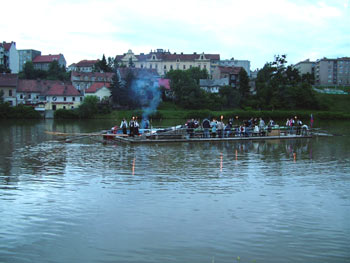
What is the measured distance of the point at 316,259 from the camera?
8.38 meters

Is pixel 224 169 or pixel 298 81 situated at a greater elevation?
pixel 298 81

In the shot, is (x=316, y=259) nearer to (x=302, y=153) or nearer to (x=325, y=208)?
→ (x=325, y=208)

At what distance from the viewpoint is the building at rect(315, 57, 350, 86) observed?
471 ft

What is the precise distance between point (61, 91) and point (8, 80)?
12002 millimetres

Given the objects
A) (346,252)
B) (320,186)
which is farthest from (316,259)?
(320,186)

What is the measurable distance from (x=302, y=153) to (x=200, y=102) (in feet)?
212

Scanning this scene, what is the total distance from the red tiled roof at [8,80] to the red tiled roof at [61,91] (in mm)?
7688

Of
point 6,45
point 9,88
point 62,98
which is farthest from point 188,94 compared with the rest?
point 6,45

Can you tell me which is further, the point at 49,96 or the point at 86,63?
the point at 86,63

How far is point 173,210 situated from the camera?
11.5m

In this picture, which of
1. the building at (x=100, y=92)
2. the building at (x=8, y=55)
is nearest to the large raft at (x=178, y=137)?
the building at (x=100, y=92)

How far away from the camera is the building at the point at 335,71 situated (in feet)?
471

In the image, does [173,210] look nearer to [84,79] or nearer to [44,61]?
[84,79]

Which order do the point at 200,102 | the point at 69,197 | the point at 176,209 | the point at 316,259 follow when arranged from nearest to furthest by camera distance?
the point at 316,259, the point at 176,209, the point at 69,197, the point at 200,102
